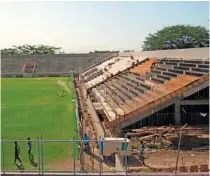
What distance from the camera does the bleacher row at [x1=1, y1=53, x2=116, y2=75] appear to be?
224 feet

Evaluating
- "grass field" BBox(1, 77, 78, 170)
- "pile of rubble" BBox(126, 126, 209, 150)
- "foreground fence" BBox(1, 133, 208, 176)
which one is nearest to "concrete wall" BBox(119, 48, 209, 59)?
"pile of rubble" BBox(126, 126, 209, 150)

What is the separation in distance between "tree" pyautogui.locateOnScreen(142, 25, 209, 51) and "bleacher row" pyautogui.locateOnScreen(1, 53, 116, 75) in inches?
639

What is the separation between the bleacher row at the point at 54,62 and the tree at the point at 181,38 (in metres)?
16.2

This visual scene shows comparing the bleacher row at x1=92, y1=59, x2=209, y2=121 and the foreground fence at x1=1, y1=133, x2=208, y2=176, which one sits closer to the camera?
the foreground fence at x1=1, y1=133, x2=208, y2=176

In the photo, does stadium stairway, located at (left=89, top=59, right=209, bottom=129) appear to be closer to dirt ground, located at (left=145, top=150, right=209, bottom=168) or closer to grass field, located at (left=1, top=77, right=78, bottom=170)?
grass field, located at (left=1, top=77, right=78, bottom=170)

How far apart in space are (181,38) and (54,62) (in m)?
28.8

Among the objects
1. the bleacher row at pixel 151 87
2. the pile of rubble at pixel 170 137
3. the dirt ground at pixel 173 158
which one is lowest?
the dirt ground at pixel 173 158

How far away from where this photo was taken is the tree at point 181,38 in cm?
7725

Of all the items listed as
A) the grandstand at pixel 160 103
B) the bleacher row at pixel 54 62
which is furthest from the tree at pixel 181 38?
the grandstand at pixel 160 103

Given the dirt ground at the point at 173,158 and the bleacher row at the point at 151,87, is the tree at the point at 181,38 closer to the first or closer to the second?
the bleacher row at the point at 151,87

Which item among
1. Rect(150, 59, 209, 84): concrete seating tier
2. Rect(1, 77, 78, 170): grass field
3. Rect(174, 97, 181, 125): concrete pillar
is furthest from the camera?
Rect(150, 59, 209, 84): concrete seating tier

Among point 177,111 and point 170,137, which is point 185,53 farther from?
point 170,137

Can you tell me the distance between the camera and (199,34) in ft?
254

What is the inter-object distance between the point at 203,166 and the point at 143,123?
7798mm
